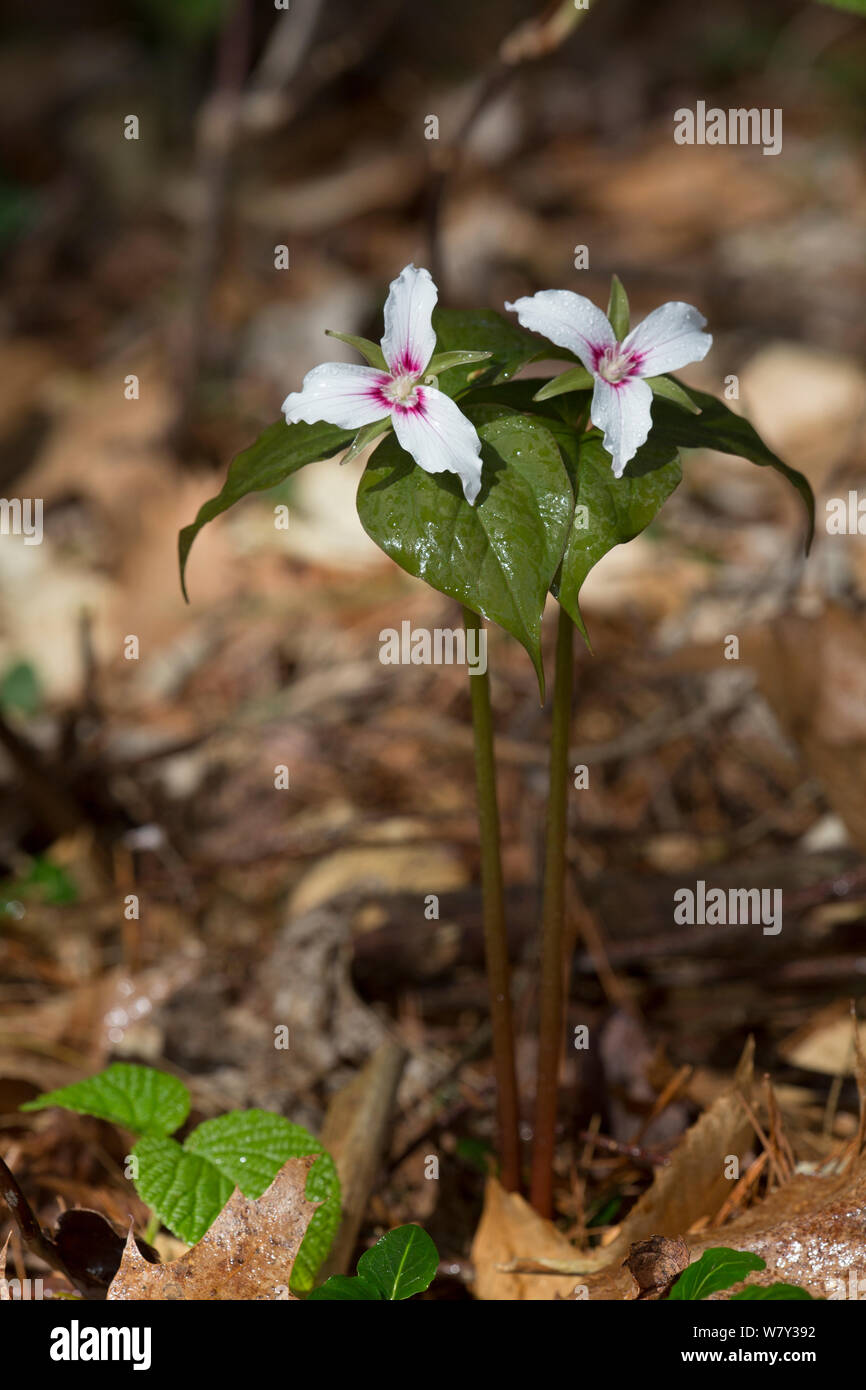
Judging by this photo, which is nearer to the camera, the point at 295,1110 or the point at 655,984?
the point at 295,1110

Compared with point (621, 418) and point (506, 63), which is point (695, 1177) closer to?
point (621, 418)

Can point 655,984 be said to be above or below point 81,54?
below

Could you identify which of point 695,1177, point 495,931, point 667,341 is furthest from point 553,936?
point 667,341

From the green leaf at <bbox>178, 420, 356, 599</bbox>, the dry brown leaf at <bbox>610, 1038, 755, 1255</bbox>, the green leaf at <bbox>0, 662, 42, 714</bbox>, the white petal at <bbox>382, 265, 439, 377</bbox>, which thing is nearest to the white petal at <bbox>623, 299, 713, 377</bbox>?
the white petal at <bbox>382, 265, 439, 377</bbox>

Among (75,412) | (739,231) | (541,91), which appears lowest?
(75,412)

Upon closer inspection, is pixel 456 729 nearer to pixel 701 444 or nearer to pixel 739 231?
pixel 701 444

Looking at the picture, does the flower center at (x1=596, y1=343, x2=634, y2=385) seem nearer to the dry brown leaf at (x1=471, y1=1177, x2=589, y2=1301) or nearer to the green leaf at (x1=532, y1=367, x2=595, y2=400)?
the green leaf at (x1=532, y1=367, x2=595, y2=400)

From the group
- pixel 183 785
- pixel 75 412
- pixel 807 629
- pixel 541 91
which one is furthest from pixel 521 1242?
pixel 541 91
